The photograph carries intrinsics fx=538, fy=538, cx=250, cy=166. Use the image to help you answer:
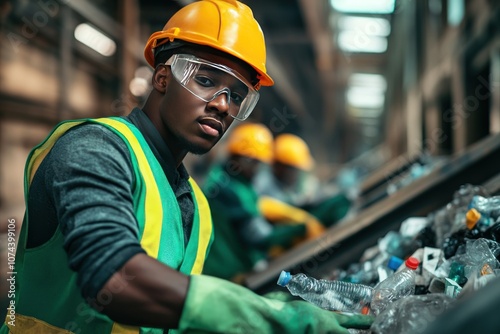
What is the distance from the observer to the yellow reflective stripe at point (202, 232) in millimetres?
1800

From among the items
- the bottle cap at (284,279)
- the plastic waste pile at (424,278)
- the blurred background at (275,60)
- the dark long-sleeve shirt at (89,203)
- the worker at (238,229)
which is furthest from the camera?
the blurred background at (275,60)

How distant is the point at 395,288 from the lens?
174cm


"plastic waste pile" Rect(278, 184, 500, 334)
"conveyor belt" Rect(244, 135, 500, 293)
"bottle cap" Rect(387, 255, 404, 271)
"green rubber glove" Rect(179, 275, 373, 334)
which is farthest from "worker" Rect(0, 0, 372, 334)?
"conveyor belt" Rect(244, 135, 500, 293)

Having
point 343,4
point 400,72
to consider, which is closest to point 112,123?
point 343,4

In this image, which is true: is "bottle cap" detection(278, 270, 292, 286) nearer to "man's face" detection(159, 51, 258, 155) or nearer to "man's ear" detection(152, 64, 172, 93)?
"man's face" detection(159, 51, 258, 155)

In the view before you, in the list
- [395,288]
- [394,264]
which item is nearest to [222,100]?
[395,288]

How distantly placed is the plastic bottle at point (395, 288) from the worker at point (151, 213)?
0.22 metres

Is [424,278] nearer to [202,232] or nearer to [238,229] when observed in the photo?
[202,232]

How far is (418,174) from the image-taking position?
371cm

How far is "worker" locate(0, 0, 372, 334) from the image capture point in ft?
4.11

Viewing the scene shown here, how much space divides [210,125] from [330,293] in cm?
67

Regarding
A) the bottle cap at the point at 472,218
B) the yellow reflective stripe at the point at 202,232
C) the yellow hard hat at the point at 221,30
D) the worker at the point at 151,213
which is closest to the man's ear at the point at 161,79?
the worker at the point at 151,213

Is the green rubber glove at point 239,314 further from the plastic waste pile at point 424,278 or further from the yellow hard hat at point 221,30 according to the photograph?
the yellow hard hat at point 221,30

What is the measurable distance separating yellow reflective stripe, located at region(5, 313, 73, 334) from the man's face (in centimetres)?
67
